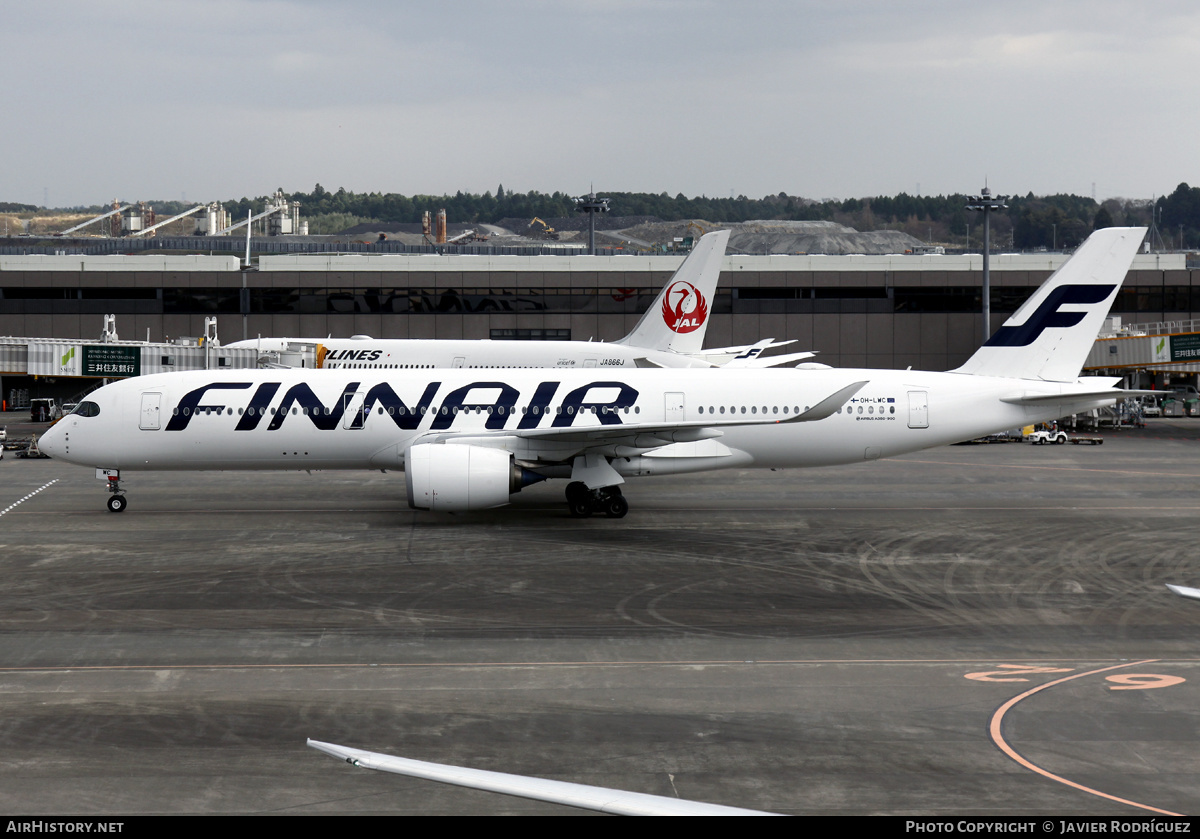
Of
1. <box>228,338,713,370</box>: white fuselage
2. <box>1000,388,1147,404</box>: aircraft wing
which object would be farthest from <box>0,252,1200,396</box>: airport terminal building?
<box>1000,388,1147,404</box>: aircraft wing

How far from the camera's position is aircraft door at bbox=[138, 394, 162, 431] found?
1204 inches

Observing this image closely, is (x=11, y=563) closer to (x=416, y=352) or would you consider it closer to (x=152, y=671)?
(x=152, y=671)

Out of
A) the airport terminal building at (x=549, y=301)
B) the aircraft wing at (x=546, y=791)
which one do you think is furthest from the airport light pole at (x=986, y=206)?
the aircraft wing at (x=546, y=791)

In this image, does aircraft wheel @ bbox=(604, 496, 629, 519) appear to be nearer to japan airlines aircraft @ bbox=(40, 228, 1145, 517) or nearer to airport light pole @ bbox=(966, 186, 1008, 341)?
japan airlines aircraft @ bbox=(40, 228, 1145, 517)

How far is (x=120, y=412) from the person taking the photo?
101 feet

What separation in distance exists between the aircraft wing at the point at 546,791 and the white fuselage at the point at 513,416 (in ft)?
72.6

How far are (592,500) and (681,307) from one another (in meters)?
22.2

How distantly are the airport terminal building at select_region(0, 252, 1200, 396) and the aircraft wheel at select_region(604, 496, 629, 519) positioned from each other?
158ft

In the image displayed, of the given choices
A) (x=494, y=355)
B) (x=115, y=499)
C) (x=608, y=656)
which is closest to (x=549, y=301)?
(x=494, y=355)

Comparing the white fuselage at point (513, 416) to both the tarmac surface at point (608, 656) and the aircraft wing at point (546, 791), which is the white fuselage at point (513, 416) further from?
the aircraft wing at point (546, 791)

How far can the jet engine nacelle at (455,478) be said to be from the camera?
27781 mm

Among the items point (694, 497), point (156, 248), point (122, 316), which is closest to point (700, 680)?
point (694, 497)

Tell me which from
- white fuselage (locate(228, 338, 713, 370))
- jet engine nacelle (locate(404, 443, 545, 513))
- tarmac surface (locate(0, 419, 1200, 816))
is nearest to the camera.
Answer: tarmac surface (locate(0, 419, 1200, 816))

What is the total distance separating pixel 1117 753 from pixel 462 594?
12.7 meters
